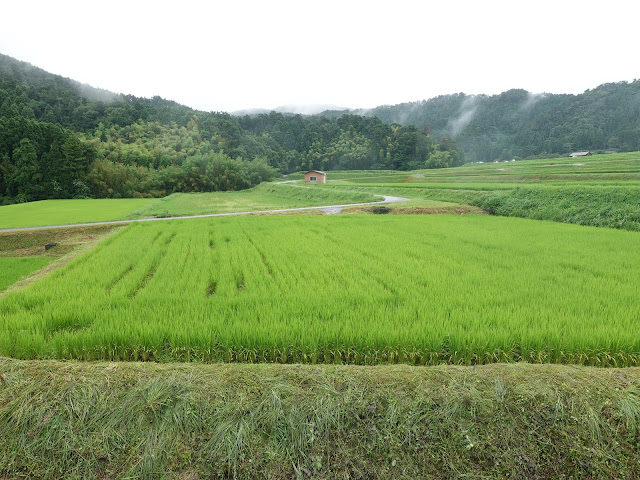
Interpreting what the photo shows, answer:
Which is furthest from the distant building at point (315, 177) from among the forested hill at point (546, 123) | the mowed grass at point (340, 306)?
the forested hill at point (546, 123)

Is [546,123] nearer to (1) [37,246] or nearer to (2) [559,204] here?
(2) [559,204]

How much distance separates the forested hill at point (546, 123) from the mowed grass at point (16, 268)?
70332 mm

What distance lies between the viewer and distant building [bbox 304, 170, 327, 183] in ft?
143

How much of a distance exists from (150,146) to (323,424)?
52.9m

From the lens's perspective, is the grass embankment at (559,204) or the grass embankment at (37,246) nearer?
the grass embankment at (37,246)

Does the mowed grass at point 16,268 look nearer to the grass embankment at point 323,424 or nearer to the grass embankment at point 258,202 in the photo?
the grass embankment at point 323,424

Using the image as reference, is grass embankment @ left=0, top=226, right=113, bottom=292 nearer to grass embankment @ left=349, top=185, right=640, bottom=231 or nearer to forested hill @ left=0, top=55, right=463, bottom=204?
grass embankment @ left=349, top=185, right=640, bottom=231

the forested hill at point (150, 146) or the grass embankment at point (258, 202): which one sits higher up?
the forested hill at point (150, 146)

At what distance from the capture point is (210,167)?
43.6 metres

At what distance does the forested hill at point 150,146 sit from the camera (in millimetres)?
34938

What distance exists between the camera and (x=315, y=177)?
4466 cm

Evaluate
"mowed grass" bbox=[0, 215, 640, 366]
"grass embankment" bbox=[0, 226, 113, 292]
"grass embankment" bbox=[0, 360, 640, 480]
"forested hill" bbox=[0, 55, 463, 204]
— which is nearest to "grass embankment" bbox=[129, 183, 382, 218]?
"grass embankment" bbox=[0, 226, 113, 292]

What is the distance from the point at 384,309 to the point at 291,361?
53.2 inches

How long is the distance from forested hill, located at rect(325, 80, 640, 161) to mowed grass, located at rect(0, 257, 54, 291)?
231 feet
